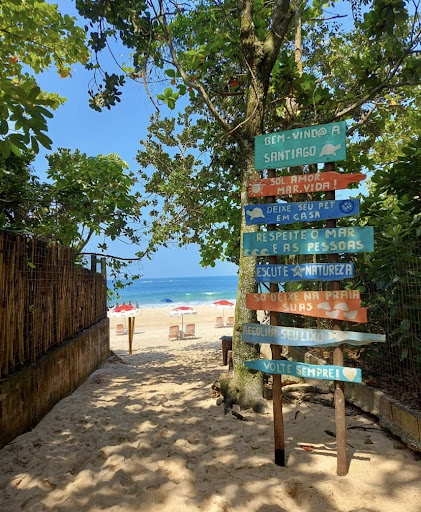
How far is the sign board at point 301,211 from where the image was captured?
3.44 m

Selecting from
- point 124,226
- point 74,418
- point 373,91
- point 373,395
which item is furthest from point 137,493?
point 373,91

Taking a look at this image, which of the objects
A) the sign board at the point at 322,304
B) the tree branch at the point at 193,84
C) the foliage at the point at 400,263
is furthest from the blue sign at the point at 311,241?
the tree branch at the point at 193,84

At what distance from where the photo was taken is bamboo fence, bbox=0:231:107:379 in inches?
161

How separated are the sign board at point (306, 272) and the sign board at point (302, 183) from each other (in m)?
0.75

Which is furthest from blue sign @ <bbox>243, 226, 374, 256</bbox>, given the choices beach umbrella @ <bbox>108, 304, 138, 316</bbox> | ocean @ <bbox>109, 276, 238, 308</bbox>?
ocean @ <bbox>109, 276, 238, 308</bbox>

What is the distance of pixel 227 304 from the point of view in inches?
817

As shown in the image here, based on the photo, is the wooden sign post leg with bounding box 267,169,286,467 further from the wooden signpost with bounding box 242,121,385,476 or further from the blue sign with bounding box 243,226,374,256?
the blue sign with bounding box 243,226,374,256

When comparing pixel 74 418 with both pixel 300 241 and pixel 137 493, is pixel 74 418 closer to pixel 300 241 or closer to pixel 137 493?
pixel 137 493

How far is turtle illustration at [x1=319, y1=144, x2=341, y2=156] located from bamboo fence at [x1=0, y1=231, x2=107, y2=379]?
3547 millimetres

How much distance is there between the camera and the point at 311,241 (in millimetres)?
3488

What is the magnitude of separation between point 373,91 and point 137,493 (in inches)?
258

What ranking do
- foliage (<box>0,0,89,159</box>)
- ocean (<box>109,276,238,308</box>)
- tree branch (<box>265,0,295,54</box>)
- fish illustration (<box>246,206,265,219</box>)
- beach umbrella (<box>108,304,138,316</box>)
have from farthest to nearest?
ocean (<box>109,276,238,308</box>) < beach umbrella (<box>108,304,138,316</box>) < tree branch (<box>265,0,295,54</box>) < fish illustration (<box>246,206,265,219</box>) < foliage (<box>0,0,89,159</box>)

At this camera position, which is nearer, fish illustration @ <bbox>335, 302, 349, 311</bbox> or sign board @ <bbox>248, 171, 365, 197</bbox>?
fish illustration @ <bbox>335, 302, 349, 311</bbox>

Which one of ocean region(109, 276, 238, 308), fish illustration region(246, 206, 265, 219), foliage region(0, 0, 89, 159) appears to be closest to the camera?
foliage region(0, 0, 89, 159)
